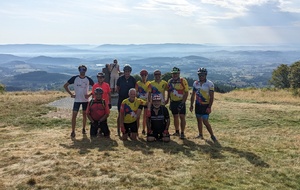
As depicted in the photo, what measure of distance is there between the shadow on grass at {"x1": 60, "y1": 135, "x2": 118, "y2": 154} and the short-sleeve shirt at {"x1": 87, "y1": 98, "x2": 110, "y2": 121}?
0.66m

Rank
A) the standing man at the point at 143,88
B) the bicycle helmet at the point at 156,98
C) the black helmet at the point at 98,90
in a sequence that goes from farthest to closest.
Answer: the standing man at the point at 143,88 → the black helmet at the point at 98,90 → the bicycle helmet at the point at 156,98

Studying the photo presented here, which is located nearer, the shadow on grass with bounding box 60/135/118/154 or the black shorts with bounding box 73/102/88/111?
the shadow on grass with bounding box 60/135/118/154

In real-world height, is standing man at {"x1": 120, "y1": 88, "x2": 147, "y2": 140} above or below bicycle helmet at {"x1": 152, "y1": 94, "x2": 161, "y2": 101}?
below

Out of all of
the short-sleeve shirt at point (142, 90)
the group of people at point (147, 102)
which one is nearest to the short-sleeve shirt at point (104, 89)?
the group of people at point (147, 102)

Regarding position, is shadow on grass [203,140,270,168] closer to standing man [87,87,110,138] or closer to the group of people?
the group of people

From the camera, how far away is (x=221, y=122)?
13273mm

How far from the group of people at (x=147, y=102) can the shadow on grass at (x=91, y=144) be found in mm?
368

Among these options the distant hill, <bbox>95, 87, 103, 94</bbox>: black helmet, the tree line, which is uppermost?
<bbox>95, 87, 103, 94</bbox>: black helmet

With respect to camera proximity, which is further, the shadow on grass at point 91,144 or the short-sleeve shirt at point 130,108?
the short-sleeve shirt at point 130,108

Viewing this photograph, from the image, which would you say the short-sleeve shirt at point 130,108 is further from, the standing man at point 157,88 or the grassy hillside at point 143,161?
the grassy hillside at point 143,161

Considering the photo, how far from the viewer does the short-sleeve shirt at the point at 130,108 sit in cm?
866

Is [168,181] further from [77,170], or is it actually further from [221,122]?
[221,122]

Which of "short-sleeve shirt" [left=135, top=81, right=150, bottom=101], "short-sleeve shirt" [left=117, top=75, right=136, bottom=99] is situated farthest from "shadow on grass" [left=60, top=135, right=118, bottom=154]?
"short-sleeve shirt" [left=135, top=81, right=150, bottom=101]

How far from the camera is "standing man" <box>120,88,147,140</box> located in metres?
8.64
